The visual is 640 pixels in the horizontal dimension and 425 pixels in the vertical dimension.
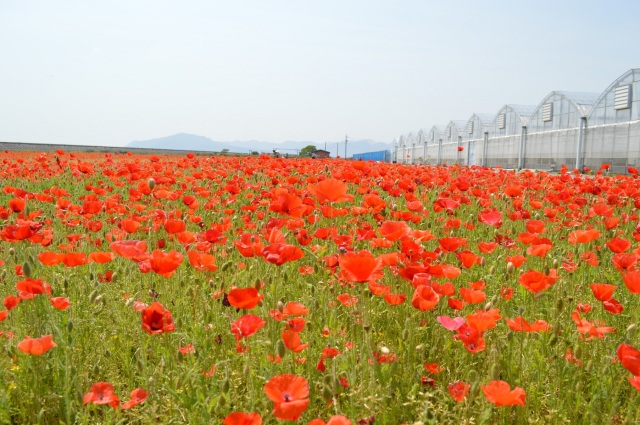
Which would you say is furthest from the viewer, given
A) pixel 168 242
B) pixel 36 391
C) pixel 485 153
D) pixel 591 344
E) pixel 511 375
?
pixel 485 153

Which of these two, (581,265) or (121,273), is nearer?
(121,273)

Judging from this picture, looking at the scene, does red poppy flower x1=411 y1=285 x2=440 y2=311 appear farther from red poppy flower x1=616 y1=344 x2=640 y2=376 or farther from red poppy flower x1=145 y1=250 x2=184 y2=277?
red poppy flower x1=145 y1=250 x2=184 y2=277

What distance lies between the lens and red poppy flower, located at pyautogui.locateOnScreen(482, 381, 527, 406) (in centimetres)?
123

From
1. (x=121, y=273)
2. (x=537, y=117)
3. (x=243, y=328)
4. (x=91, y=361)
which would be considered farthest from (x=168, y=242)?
(x=537, y=117)

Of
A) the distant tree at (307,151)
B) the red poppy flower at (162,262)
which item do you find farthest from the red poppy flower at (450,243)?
the distant tree at (307,151)

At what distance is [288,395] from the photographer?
3.75ft

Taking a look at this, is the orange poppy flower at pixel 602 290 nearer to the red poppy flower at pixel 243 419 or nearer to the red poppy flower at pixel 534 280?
the red poppy flower at pixel 534 280

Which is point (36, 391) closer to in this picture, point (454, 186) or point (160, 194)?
point (160, 194)

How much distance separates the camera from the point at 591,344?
220cm

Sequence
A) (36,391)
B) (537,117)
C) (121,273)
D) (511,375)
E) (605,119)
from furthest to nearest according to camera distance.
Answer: (537,117)
(605,119)
(121,273)
(511,375)
(36,391)

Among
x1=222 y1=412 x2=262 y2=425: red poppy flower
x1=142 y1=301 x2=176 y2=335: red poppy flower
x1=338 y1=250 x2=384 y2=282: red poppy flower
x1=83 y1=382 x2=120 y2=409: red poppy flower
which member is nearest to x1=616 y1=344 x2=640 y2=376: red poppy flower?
x1=338 y1=250 x2=384 y2=282: red poppy flower

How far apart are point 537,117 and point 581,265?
2416cm

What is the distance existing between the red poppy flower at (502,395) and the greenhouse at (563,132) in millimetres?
11616

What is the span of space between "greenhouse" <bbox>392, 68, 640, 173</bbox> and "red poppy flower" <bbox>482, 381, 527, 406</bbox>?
11616mm
